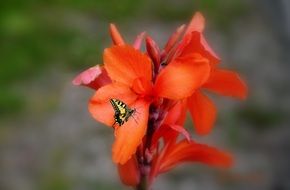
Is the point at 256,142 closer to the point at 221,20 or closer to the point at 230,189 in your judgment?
the point at 230,189

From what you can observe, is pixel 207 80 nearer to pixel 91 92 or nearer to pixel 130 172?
pixel 130 172

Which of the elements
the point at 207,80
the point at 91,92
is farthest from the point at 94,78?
the point at 91,92

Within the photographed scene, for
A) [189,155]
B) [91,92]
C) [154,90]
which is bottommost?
[189,155]

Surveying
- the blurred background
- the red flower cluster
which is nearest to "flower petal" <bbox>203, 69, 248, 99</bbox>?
the red flower cluster

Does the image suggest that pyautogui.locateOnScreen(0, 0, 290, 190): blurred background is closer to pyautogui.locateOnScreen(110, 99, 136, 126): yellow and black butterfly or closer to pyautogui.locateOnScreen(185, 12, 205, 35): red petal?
pyautogui.locateOnScreen(185, 12, 205, 35): red petal

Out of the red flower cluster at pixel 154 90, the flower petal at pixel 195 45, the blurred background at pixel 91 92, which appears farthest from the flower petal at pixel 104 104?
the blurred background at pixel 91 92

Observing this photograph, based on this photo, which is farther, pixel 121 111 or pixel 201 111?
pixel 201 111
